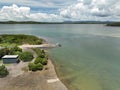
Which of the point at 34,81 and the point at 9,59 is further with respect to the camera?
the point at 9,59

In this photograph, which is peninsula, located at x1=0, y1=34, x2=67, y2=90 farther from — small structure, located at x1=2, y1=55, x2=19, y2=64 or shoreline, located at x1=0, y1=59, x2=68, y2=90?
small structure, located at x1=2, y1=55, x2=19, y2=64

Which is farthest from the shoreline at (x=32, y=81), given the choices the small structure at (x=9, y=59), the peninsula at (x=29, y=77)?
the small structure at (x=9, y=59)

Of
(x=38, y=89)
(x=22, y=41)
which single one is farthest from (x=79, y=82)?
(x=22, y=41)

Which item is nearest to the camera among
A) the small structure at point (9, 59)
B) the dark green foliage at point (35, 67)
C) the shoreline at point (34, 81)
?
the shoreline at point (34, 81)

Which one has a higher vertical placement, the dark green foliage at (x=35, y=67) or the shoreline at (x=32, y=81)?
the dark green foliage at (x=35, y=67)

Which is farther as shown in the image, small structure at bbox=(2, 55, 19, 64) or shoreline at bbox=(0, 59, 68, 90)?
small structure at bbox=(2, 55, 19, 64)

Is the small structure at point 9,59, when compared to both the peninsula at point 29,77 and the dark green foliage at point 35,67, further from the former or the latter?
the dark green foliage at point 35,67

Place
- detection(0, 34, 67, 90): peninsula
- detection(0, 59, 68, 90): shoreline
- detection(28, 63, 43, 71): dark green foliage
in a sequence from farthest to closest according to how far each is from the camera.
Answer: detection(28, 63, 43, 71): dark green foliage → detection(0, 34, 67, 90): peninsula → detection(0, 59, 68, 90): shoreline

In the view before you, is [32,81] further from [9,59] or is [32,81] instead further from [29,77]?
[9,59]

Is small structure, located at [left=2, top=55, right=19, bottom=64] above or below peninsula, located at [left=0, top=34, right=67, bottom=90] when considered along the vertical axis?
A: above

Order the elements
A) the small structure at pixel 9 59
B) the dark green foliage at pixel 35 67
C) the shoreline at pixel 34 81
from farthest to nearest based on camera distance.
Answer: the small structure at pixel 9 59, the dark green foliage at pixel 35 67, the shoreline at pixel 34 81

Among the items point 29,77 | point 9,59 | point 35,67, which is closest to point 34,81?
point 29,77

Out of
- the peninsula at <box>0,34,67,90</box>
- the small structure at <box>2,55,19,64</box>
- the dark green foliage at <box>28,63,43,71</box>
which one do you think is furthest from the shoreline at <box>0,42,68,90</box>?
the small structure at <box>2,55,19,64</box>
